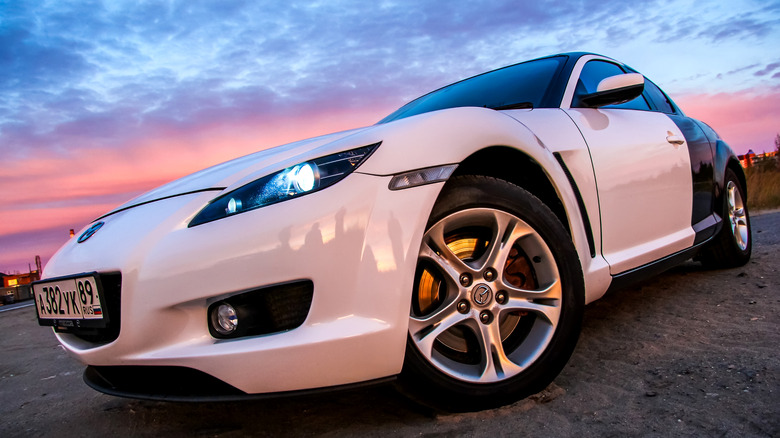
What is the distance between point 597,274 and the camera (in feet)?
7.18

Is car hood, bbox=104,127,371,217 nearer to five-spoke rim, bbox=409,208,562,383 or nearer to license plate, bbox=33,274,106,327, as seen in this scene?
license plate, bbox=33,274,106,327

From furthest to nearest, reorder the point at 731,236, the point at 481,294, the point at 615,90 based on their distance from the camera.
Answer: the point at 731,236 < the point at 615,90 < the point at 481,294

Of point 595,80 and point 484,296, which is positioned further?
point 595,80

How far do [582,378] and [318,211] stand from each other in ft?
3.96

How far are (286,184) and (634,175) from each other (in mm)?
1718

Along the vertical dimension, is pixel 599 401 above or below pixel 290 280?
below

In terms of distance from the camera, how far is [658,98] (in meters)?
3.42

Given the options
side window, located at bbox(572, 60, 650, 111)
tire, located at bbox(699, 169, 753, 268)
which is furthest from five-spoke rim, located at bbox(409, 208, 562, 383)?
tire, located at bbox(699, 169, 753, 268)

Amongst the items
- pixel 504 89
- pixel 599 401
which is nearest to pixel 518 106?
pixel 504 89

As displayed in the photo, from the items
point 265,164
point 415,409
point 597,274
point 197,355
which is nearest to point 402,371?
point 415,409

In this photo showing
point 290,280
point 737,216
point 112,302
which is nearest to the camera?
point 290,280

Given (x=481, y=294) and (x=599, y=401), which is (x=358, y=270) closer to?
(x=481, y=294)

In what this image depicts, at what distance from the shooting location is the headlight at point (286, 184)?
1552 millimetres

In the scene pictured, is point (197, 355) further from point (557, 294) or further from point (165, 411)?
point (557, 294)
